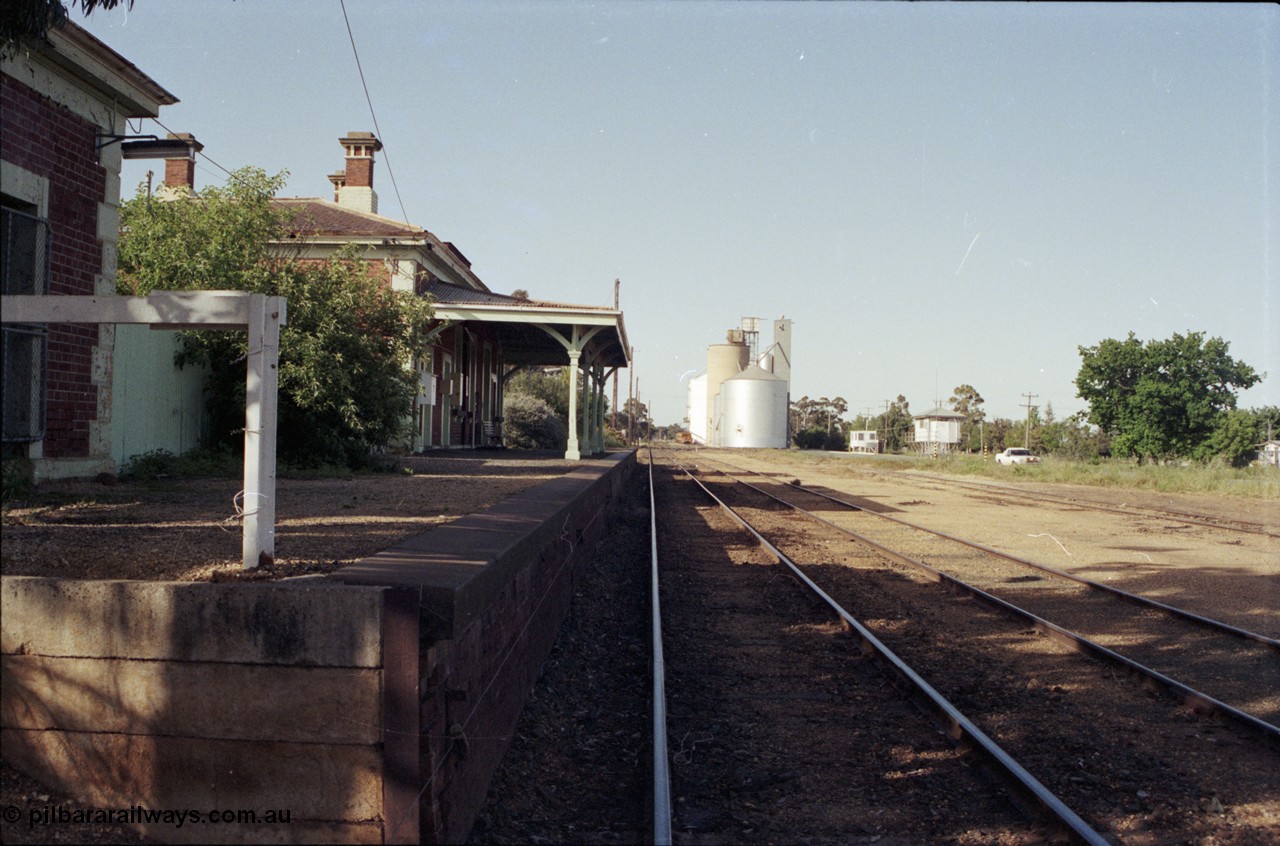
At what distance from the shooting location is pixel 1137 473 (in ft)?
113

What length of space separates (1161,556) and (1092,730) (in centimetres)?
920

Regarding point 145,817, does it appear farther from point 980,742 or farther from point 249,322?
point 980,742

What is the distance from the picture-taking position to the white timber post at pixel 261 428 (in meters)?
4.06

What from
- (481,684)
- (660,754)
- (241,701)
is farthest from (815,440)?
(241,701)

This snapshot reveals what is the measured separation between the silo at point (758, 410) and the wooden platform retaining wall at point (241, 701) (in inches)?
3082

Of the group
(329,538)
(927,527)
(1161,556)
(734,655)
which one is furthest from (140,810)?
(927,527)

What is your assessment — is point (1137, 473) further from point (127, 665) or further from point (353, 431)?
point (127, 665)

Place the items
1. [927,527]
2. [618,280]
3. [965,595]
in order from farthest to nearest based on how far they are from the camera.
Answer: [618,280]
[927,527]
[965,595]

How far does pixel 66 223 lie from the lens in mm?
8383

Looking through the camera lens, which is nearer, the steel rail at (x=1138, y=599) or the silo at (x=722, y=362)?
the steel rail at (x=1138, y=599)

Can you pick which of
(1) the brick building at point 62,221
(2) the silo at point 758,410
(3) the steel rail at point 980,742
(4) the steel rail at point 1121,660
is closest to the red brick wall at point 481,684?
(3) the steel rail at point 980,742

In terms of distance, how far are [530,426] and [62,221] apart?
25.3 meters

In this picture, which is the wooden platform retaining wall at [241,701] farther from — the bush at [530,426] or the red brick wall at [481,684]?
the bush at [530,426]

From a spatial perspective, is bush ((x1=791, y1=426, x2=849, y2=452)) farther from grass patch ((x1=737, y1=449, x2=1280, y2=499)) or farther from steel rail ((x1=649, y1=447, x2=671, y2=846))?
steel rail ((x1=649, y1=447, x2=671, y2=846))
